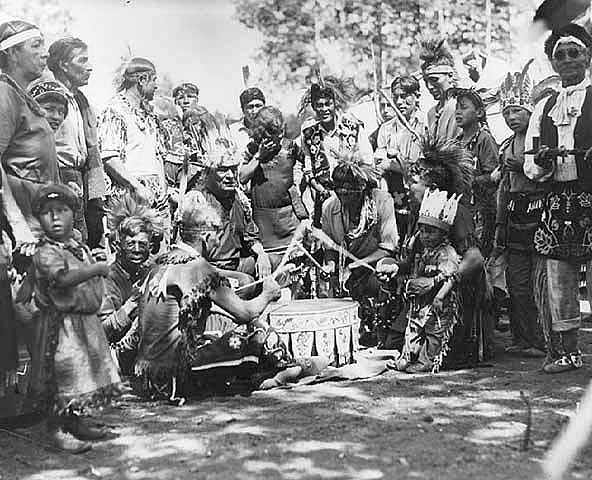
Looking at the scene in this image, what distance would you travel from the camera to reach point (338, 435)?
445 cm

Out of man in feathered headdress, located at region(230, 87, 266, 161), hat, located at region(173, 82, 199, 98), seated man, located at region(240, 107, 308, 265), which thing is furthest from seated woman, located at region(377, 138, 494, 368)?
hat, located at region(173, 82, 199, 98)

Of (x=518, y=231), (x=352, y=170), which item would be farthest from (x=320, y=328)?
(x=518, y=231)

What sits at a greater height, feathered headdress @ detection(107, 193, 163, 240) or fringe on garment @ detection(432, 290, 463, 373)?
feathered headdress @ detection(107, 193, 163, 240)

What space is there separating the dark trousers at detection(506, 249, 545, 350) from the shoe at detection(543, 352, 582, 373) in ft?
1.76

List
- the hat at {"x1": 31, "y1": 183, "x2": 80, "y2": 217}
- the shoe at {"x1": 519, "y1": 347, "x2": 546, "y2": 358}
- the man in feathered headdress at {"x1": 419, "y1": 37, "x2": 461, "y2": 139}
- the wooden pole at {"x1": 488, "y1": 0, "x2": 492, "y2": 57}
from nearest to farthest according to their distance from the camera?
the hat at {"x1": 31, "y1": 183, "x2": 80, "y2": 217} < the shoe at {"x1": 519, "y1": 347, "x2": 546, "y2": 358} < the wooden pole at {"x1": 488, "y1": 0, "x2": 492, "y2": 57} < the man in feathered headdress at {"x1": 419, "y1": 37, "x2": 461, "y2": 139}

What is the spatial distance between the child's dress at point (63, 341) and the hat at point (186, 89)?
3.37 meters

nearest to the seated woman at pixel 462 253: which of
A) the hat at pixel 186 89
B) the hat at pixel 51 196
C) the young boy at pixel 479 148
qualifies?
the young boy at pixel 479 148

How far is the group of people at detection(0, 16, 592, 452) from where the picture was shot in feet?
14.5

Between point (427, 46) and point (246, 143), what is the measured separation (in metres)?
Result: 1.84

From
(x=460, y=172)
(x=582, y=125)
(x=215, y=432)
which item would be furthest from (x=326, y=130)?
(x=215, y=432)

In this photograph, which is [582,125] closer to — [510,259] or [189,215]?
[510,259]

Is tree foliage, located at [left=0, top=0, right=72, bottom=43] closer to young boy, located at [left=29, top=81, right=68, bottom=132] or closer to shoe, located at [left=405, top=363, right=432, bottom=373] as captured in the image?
young boy, located at [left=29, top=81, right=68, bottom=132]

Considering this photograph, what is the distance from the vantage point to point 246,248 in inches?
256

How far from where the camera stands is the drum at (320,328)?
571 cm
